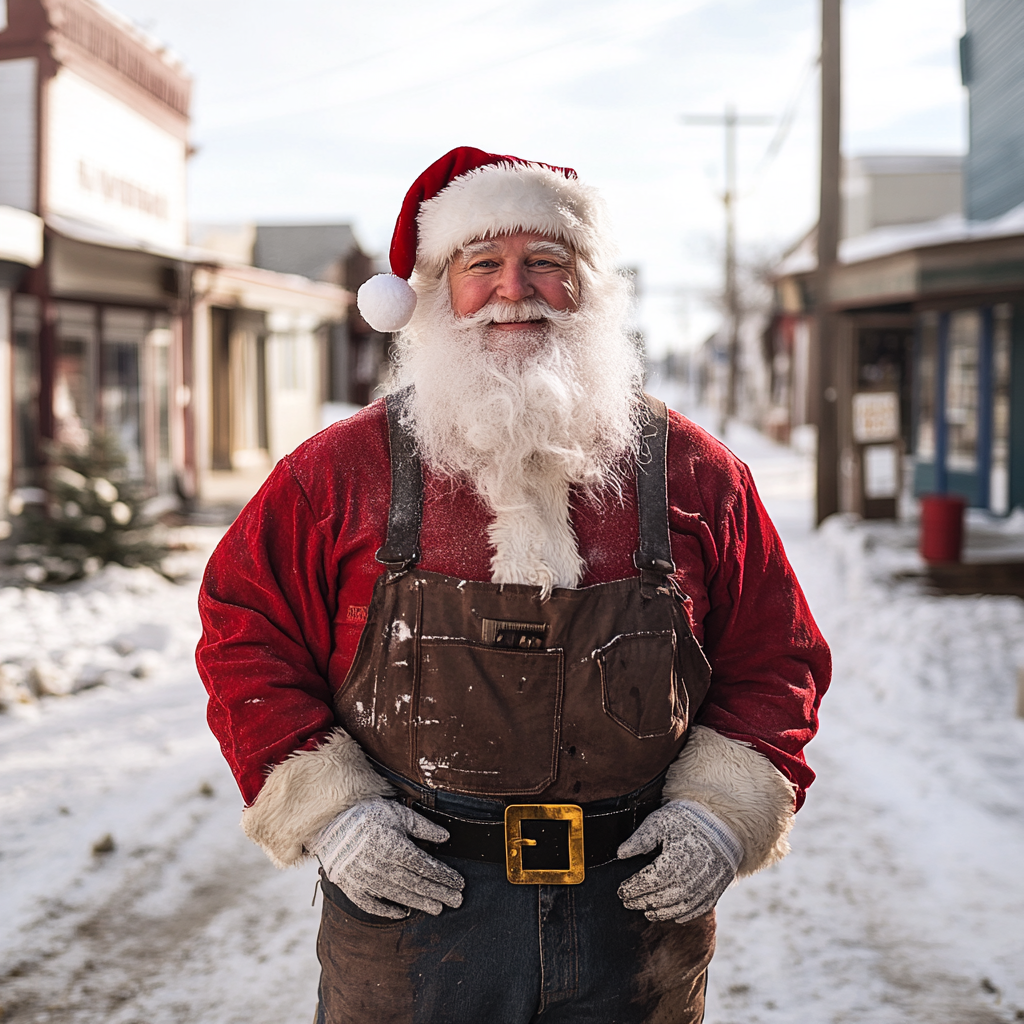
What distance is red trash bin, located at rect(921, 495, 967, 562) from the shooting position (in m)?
8.91

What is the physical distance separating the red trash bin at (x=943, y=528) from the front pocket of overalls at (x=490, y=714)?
7.84m

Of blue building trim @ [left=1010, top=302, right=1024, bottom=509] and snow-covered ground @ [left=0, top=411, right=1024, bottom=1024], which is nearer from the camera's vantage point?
snow-covered ground @ [left=0, top=411, right=1024, bottom=1024]

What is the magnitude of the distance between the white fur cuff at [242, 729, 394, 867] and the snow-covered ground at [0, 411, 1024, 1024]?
1.48 metres

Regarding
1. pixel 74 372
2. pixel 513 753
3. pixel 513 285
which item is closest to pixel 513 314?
pixel 513 285

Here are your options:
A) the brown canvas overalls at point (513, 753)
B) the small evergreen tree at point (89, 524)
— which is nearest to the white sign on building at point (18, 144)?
the small evergreen tree at point (89, 524)

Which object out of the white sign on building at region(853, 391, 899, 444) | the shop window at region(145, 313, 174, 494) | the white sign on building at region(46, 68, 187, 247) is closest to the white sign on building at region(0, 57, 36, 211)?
the white sign on building at region(46, 68, 187, 247)

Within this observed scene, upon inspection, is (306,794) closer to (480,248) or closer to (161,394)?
(480,248)

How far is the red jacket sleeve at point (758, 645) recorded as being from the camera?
81.7 inches

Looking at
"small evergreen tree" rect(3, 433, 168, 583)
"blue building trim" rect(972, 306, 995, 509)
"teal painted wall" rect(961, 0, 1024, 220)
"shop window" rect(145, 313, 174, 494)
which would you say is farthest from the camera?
"shop window" rect(145, 313, 174, 494)

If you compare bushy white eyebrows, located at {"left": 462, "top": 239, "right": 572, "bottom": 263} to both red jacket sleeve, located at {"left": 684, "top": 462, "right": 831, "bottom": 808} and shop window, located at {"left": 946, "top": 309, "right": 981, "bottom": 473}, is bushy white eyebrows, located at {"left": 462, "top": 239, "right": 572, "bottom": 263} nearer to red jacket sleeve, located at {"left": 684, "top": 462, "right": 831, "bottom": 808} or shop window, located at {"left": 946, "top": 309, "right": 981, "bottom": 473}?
red jacket sleeve, located at {"left": 684, "top": 462, "right": 831, "bottom": 808}

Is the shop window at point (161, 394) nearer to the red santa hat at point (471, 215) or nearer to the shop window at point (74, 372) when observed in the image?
the shop window at point (74, 372)

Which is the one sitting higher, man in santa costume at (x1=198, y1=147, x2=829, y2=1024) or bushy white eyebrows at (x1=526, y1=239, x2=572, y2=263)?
bushy white eyebrows at (x1=526, y1=239, x2=572, y2=263)

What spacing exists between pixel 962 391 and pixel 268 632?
13.1 meters

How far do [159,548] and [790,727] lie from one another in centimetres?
864
